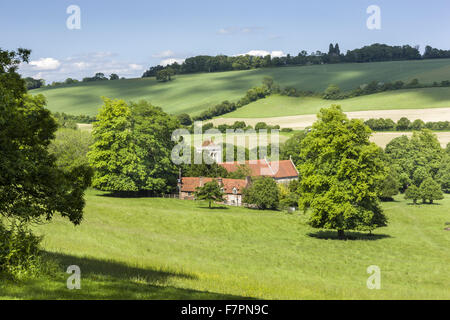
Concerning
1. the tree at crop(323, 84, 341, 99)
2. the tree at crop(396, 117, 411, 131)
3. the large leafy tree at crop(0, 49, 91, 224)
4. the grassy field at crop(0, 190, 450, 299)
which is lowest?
the grassy field at crop(0, 190, 450, 299)

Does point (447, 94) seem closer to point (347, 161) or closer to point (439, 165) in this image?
point (439, 165)


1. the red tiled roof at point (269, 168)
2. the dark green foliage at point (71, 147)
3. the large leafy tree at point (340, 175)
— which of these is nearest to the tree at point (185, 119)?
the red tiled roof at point (269, 168)

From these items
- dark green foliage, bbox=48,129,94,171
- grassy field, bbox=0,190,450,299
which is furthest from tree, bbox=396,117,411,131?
dark green foliage, bbox=48,129,94,171

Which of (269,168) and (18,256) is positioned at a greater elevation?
(18,256)

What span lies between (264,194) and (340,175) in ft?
127

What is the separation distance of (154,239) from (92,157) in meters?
40.9

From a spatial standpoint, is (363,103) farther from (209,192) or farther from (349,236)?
(349,236)

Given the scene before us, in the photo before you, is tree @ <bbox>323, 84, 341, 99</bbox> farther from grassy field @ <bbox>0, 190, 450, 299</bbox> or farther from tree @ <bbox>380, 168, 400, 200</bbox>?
grassy field @ <bbox>0, 190, 450, 299</bbox>

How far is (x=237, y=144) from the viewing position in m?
151

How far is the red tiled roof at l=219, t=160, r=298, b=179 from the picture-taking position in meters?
117

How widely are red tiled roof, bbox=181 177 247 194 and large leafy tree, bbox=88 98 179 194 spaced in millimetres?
6838

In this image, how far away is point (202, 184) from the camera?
10262 centimetres

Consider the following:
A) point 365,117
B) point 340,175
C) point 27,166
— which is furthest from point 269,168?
point 27,166

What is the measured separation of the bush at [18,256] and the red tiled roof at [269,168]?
91846 mm
